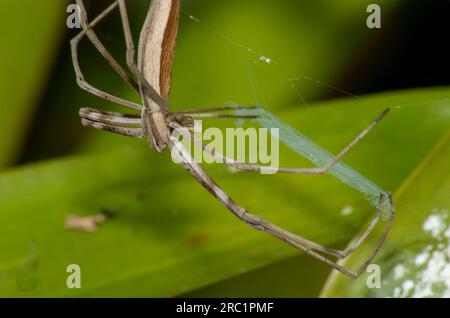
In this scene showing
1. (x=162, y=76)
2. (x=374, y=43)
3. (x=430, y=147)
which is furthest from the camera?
(x=374, y=43)

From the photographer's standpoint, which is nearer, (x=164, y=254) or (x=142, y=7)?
(x=164, y=254)

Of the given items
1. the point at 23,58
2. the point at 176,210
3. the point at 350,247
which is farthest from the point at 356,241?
the point at 23,58

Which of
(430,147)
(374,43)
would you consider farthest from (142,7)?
(430,147)

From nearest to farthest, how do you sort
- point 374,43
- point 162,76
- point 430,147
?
point 162,76 < point 430,147 < point 374,43

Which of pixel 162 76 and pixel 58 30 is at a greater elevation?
pixel 58 30

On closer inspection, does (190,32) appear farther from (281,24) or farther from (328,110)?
(328,110)

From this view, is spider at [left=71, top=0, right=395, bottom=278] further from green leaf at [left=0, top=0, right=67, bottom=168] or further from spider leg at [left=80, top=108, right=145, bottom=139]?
green leaf at [left=0, top=0, right=67, bottom=168]

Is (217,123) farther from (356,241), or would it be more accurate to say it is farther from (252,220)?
(356,241)

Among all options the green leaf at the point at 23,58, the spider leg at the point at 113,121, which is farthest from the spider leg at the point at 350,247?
the green leaf at the point at 23,58
